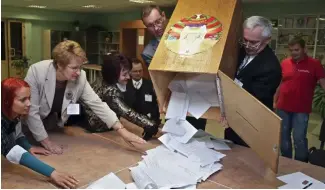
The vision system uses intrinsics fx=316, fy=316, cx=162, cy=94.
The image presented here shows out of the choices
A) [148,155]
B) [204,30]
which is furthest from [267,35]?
[148,155]

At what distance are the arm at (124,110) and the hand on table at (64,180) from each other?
1.99 feet

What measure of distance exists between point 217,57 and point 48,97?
0.91 metres

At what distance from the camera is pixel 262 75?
1.57m

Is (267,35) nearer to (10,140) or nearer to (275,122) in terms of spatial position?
(275,122)

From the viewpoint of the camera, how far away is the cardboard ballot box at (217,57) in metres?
1.24

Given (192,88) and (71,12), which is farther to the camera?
(71,12)

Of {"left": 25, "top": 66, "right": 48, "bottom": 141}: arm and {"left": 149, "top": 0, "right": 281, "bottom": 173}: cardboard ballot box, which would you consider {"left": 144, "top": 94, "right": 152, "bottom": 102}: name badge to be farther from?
{"left": 25, "top": 66, "right": 48, "bottom": 141}: arm

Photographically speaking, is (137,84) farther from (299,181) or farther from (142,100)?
(299,181)

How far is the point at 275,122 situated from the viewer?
1.12 m

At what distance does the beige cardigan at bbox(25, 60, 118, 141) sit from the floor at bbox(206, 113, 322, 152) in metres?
1.66

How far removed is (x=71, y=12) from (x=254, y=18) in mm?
9871

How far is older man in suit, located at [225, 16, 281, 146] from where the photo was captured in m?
1.53

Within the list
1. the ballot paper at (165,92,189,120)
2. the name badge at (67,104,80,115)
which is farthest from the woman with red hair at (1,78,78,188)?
the ballot paper at (165,92,189,120)

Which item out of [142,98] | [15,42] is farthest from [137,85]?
[15,42]
